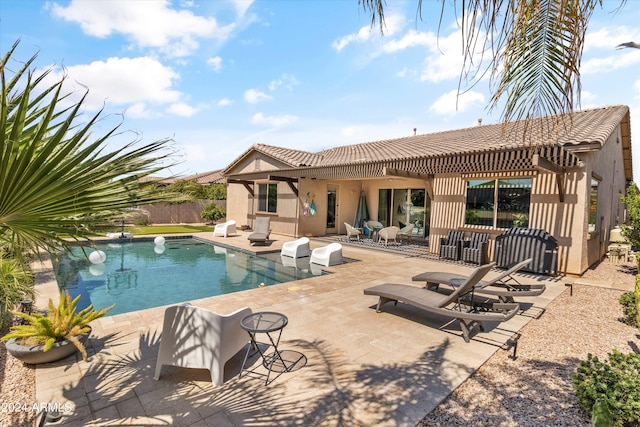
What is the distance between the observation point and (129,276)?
10.6 m

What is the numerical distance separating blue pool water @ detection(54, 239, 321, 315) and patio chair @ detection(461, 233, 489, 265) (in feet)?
18.3

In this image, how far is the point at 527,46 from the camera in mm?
3330

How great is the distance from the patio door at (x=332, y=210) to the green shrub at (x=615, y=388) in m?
16.6

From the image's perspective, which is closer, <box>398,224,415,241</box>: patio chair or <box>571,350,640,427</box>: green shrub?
<box>571,350,640,427</box>: green shrub

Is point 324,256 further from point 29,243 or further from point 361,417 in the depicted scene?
point 29,243

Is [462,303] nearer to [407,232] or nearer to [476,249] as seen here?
[476,249]

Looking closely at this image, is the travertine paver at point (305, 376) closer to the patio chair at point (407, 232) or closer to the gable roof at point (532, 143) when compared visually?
the gable roof at point (532, 143)

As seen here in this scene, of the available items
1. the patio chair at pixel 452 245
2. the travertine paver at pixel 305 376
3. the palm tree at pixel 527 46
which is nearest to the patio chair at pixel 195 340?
the travertine paver at pixel 305 376

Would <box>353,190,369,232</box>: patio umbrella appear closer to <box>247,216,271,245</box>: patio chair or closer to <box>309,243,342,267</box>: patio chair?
<box>247,216,271,245</box>: patio chair

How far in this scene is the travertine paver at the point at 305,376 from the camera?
3.37 m

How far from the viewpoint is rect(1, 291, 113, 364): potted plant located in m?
4.11

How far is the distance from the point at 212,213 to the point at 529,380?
25.6m

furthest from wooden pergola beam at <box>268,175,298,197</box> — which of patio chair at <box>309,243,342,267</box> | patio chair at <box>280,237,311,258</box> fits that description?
patio chair at <box>309,243,342,267</box>

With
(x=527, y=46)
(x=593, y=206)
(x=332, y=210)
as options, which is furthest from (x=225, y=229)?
(x=527, y=46)
